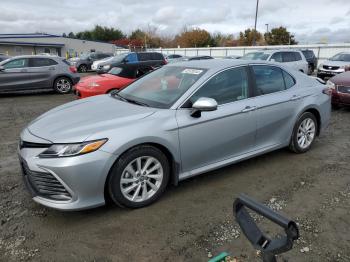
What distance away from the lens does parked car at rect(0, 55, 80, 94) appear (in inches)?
485

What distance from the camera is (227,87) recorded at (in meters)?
4.34

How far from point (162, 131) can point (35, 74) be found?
10649mm

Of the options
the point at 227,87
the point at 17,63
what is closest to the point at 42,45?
the point at 17,63

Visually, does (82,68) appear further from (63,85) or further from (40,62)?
(40,62)

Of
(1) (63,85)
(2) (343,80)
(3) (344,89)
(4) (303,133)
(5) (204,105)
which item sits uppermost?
(5) (204,105)

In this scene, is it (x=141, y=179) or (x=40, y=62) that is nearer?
(x=141, y=179)

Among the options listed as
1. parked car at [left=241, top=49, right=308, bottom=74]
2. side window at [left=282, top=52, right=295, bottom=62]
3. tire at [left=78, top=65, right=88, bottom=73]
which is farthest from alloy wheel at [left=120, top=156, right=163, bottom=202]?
tire at [left=78, top=65, right=88, bottom=73]

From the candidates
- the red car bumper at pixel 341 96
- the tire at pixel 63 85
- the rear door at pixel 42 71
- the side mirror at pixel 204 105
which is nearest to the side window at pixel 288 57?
the red car bumper at pixel 341 96

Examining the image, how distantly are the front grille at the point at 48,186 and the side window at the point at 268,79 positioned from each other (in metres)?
2.79

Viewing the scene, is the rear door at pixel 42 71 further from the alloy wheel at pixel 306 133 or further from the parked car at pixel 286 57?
the alloy wheel at pixel 306 133

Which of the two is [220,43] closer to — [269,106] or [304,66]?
[304,66]

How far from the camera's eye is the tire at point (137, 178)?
3391 millimetres

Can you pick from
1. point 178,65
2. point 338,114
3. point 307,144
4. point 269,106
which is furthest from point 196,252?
point 338,114

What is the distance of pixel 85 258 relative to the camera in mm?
2869
